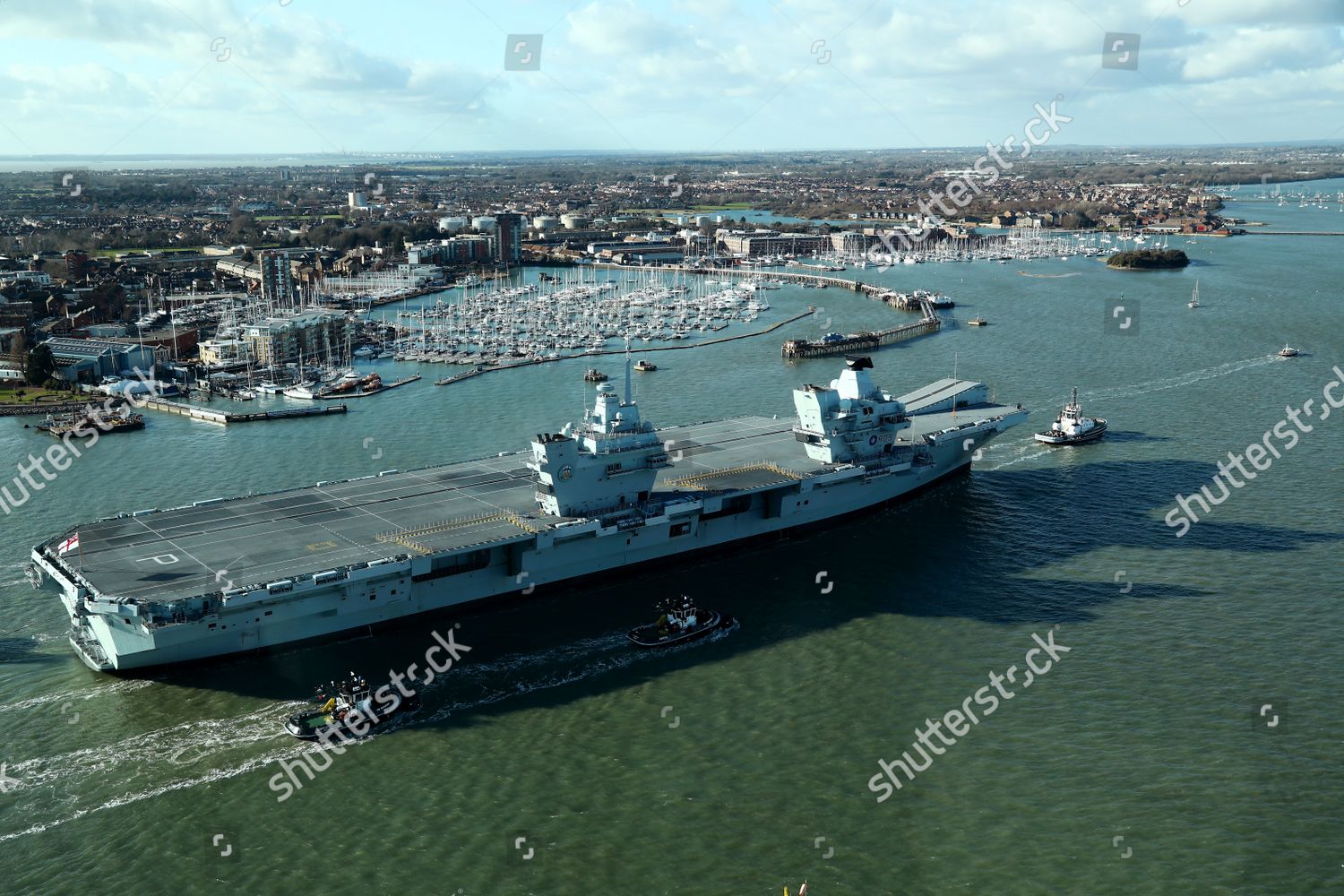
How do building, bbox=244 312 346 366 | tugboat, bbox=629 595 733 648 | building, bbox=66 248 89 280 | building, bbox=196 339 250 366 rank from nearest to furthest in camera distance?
tugboat, bbox=629 595 733 648, building, bbox=244 312 346 366, building, bbox=196 339 250 366, building, bbox=66 248 89 280

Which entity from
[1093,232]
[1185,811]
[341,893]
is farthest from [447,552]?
[1093,232]

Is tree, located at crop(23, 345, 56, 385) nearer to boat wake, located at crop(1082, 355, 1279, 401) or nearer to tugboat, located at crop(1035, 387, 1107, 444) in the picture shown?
tugboat, located at crop(1035, 387, 1107, 444)

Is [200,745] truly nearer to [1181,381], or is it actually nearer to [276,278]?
[1181,381]

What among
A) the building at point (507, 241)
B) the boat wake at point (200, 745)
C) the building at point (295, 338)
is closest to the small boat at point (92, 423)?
the building at point (295, 338)

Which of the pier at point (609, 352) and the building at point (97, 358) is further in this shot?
the pier at point (609, 352)

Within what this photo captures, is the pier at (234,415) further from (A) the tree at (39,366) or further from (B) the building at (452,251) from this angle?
(B) the building at (452,251)

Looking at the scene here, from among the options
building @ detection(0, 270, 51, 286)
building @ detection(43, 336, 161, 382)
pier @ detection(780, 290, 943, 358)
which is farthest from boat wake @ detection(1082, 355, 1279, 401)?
building @ detection(0, 270, 51, 286)
